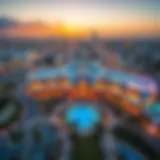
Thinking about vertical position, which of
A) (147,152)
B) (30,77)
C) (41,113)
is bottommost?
(147,152)

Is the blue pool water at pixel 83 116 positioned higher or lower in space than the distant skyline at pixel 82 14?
lower

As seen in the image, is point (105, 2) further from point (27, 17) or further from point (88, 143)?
point (88, 143)

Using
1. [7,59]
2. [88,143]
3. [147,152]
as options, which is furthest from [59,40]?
[147,152]

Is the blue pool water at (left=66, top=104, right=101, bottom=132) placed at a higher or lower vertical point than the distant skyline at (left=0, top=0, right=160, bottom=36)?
lower
